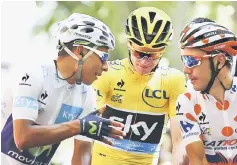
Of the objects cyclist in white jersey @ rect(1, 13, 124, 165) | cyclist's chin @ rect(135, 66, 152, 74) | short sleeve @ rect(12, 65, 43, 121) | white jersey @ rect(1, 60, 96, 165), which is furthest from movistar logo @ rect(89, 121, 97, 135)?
cyclist's chin @ rect(135, 66, 152, 74)

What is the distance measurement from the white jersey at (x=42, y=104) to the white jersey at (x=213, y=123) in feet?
1.23

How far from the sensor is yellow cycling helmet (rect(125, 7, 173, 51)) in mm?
2227

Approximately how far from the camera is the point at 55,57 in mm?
2219

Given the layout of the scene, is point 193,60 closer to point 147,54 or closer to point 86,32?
point 147,54

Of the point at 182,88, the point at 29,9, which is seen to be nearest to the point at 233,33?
the point at 182,88

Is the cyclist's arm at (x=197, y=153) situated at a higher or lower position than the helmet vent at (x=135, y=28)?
lower

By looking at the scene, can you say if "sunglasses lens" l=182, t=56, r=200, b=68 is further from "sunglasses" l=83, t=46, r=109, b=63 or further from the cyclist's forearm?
the cyclist's forearm

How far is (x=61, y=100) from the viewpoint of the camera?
219 centimetres

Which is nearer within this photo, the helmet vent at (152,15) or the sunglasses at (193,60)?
the sunglasses at (193,60)

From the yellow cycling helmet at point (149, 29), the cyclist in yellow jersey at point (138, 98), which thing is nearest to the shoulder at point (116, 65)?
the cyclist in yellow jersey at point (138, 98)

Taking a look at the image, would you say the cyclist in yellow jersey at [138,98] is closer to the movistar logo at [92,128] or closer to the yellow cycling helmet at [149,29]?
the yellow cycling helmet at [149,29]

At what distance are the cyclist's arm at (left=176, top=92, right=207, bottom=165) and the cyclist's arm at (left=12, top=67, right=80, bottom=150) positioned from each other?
394mm

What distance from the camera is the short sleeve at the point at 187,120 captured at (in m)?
2.15

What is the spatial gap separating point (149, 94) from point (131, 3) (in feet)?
1.27
